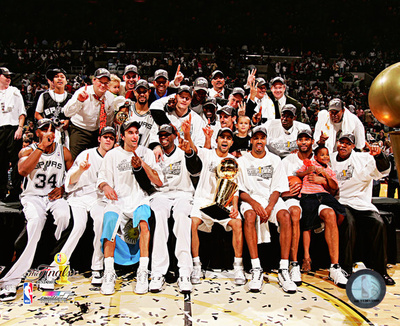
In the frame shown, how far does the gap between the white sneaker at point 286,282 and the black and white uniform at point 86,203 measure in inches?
80.1

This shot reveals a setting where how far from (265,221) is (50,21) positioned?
23.9 m

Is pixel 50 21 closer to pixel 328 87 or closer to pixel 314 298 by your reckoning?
pixel 328 87

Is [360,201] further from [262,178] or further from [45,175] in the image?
[45,175]

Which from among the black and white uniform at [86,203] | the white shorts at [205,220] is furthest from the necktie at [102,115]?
the white shorts at [205,220]

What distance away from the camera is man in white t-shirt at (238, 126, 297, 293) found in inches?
169

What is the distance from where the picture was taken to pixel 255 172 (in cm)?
489

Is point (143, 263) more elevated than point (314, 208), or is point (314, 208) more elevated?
point (314, 208)

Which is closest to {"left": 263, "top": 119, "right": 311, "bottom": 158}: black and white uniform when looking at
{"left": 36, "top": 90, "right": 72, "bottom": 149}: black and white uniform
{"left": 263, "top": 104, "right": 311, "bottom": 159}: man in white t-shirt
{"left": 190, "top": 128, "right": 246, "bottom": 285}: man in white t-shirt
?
{"left": 263, "top": 104, "right": 311, "bottom": 159}: man in white t-shirt

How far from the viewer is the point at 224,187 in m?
4.26

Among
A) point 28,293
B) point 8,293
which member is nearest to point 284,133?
point 28,293

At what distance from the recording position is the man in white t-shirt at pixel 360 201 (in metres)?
4.60

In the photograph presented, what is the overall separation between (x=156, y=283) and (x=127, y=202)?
3.48 ft

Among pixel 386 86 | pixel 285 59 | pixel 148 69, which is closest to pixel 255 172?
pixel 386 86

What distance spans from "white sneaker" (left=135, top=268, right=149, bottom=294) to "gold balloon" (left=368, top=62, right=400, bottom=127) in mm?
3462
